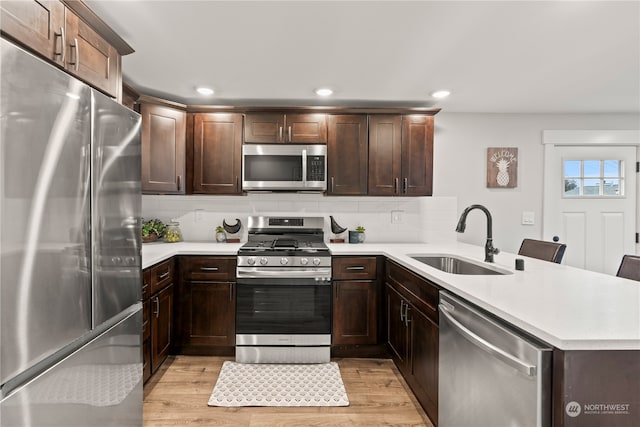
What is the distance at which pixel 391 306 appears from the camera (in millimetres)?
2697

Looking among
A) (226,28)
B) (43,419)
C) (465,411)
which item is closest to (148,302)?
(43,419)

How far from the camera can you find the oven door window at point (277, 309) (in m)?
2.78

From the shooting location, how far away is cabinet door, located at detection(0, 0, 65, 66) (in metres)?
1.06

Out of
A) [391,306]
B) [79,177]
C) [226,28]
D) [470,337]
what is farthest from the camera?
[391,306]

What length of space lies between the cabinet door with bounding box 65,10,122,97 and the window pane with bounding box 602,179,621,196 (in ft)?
14.7

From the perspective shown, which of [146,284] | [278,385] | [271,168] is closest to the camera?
[146,284]

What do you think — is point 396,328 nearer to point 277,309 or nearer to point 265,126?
point 277,309

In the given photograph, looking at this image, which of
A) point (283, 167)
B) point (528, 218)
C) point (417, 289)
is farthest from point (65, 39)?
point (528, 218)

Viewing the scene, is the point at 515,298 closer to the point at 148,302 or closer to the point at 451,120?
the point at 148,302

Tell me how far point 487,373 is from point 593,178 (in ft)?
11.1

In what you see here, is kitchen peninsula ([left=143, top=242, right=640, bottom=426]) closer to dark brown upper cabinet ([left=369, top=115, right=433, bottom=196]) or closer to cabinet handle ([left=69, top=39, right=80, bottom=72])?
dark brown upper cabinet ([left=369, top=115, right=433, bottom=196])

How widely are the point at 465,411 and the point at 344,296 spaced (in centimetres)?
146

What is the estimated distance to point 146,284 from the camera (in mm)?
2252

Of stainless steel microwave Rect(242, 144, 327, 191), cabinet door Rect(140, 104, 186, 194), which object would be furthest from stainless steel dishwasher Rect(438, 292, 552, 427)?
cabinet door Rect(140, 104, 186, 194)
